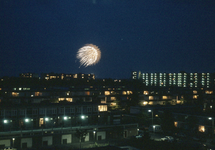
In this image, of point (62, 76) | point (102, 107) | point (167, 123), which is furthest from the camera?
point (62, 76)

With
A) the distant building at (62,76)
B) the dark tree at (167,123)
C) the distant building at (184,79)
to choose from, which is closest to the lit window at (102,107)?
the dark tree at (167,123)

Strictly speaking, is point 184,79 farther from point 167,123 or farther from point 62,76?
point 167,123

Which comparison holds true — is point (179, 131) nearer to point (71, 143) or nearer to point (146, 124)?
point (146, 124)

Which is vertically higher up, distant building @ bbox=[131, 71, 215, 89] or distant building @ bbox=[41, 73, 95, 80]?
distant building @ bbox=[41, 73, 95, 80]

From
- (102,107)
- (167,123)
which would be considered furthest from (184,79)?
(102,107)

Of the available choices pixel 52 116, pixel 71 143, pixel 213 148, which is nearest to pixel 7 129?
pixel 52 116

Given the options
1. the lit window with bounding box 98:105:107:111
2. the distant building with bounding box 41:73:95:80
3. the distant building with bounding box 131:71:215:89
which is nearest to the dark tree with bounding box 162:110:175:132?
the lit window with bounding box 98:105:107:111

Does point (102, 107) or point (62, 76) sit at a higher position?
point (62, 76)

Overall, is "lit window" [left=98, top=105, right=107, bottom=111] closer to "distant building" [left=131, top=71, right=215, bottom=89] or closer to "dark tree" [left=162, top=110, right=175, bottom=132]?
"dark tree" [left=162, top=110, right=175, bottom=132]

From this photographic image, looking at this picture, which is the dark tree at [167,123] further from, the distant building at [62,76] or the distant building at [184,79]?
the distant building at [184,79]

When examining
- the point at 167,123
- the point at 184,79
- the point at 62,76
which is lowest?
the point at 167,123

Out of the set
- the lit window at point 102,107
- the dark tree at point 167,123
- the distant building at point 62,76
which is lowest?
the dark tree at point 167,123
